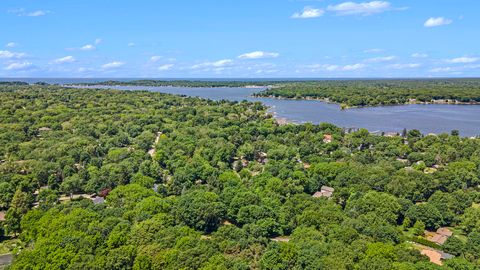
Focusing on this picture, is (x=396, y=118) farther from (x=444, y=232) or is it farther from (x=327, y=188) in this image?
(x=444, y=232)

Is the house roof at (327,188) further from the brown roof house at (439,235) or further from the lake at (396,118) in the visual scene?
the lake at (396,118)

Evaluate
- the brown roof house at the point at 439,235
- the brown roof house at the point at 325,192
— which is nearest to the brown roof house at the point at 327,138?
the brown roof house at the point at 325,192

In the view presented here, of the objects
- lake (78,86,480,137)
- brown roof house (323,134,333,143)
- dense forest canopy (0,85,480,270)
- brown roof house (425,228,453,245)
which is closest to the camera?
dense forest canopy (0,85,480,270)

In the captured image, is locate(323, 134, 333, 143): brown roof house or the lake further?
the lake

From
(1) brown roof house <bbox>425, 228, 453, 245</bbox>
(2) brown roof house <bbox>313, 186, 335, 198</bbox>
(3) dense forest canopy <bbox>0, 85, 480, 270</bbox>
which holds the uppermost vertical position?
(3) dense forest canopy <bbox>0, 85, 480, 270</bbox>

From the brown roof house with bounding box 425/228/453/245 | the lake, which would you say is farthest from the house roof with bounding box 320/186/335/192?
the lake

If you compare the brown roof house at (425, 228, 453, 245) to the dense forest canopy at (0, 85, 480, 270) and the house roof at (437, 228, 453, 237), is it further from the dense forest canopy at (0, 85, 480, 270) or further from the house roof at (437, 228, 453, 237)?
the dense forest canopy at (0, 85, 480, 270)
